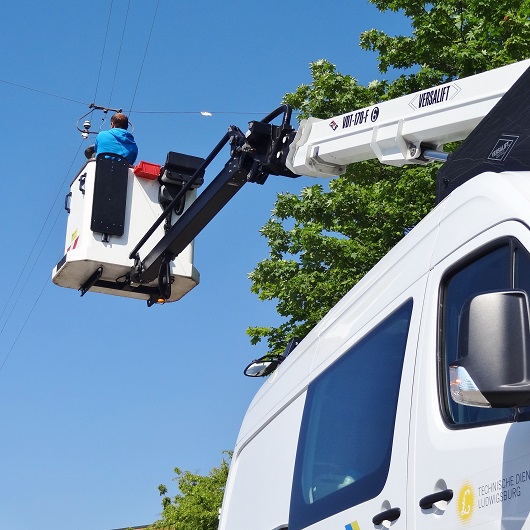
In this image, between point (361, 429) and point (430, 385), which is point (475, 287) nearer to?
point (430, 385)

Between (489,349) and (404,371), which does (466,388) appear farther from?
(404,371)

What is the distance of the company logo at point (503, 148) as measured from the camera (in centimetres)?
459

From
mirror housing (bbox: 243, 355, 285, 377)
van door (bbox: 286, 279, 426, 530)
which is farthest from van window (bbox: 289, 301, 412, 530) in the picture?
mirror housing (bbox: 243, 355, 285, 377)

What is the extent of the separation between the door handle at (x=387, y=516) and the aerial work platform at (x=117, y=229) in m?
6.17

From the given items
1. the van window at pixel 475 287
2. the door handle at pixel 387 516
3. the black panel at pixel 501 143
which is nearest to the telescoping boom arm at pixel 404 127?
the black panel at pixel 501 143

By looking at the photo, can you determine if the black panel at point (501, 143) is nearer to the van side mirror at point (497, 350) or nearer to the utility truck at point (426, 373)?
the utility truck at point (426, 373)

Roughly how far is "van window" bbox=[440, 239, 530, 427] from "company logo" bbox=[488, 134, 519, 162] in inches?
39.7

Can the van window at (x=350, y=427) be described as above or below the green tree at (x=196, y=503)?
below

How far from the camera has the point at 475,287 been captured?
3652 mm

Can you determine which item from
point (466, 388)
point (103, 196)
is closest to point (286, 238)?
point (103, 196)

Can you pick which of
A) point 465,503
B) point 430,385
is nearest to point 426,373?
point 430,385

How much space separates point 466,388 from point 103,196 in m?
7.47

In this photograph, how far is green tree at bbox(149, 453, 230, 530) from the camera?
38.6 m

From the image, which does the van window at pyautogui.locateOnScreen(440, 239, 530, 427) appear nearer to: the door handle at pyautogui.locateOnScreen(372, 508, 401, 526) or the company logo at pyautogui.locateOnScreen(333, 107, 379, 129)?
the door handle at pyautogui.locateOnScreen(372, 508, 401, 526)
